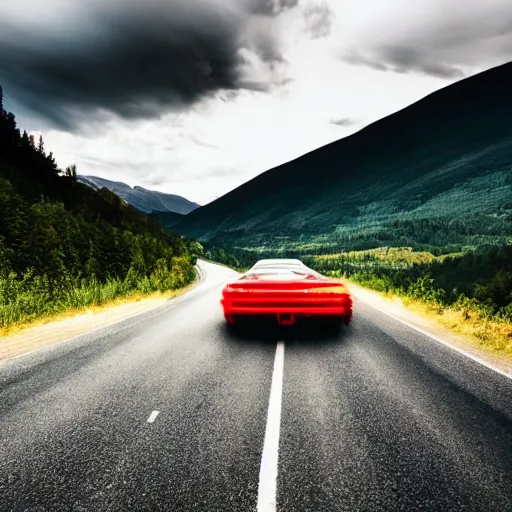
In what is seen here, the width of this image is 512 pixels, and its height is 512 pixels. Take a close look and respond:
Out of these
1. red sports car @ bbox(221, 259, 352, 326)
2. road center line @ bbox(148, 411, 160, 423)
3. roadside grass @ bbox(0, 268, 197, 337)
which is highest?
red sports car @ bbox(221, 259, 352, 326)

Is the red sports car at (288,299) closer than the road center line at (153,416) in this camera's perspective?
Answer: No

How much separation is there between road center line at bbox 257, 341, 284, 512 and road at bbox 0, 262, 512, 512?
12 millimetres

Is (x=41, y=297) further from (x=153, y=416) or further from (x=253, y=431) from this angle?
(x=253, y=431)

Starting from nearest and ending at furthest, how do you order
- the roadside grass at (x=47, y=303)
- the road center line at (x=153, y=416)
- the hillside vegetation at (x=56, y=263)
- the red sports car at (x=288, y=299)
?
the road center line at (x=153, y=416) → the red sports car at (x=288, y=299) → the roadside grass at (x=47, y=303) → the hillside vegetation at (x=56, y=263)

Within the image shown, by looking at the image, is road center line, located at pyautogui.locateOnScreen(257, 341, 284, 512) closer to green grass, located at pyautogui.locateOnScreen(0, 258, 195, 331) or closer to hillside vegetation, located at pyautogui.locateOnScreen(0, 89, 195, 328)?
green grass, located at pyautogui.locateOnScreen(0, 258, 195, 331)

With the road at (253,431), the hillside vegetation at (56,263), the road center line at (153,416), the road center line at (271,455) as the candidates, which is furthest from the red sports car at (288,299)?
the hillside vegetation at (56,263)

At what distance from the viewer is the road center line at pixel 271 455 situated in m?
2.35

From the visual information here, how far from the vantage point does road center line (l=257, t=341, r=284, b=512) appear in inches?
92.5

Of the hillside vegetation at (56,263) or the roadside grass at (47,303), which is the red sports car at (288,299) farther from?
the hillside vegetation at (56,263)

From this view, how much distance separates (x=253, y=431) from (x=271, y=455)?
1.44 feet

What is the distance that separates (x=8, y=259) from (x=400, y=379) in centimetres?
1393

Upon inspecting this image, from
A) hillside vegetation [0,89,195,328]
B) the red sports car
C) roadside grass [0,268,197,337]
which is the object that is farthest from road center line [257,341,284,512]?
hillside vegetation [0,89,195,328]

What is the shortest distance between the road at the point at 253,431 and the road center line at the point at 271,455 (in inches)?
0.5

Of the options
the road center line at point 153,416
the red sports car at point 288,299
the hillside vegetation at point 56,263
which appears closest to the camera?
the road center line at point 153,416
